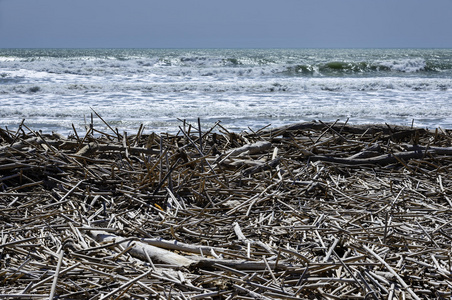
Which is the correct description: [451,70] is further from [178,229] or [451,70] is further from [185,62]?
[178,229]

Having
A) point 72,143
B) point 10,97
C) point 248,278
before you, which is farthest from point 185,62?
point 248,278

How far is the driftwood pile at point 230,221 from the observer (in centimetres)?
166

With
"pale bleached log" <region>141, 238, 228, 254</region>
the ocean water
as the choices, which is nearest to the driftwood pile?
"pale bleached log" <region>141, 238, 228, 254</region>

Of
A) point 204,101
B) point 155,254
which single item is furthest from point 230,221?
point 204,101

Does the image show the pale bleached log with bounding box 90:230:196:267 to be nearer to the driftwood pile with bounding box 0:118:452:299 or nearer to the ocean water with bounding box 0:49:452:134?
the driftwood pile with bounding box 0:118:452:299

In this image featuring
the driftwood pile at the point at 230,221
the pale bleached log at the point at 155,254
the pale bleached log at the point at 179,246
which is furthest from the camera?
the pale bleached log at the point at 179,246

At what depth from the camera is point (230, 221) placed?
2.33m

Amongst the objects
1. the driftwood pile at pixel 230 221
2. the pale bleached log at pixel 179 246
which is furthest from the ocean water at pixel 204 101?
the pale bleached log at pixel 179 246

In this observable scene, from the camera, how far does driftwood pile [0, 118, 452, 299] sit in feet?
5.45

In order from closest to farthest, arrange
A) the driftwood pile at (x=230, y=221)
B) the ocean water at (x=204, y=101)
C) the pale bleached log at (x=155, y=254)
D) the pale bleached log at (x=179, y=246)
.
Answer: the driftwood pile at (x=230, y=221) < the pale bleached log at (x=155, y=254) < the pale bleached log at (x=179, y=246) < the ocean water at (x=204, y=101)

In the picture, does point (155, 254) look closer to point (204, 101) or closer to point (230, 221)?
point (230, 221)

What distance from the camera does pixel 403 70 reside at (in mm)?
28641

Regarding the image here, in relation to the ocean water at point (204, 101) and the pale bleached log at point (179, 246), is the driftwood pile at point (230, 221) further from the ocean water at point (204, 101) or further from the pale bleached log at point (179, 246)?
the ocean water at point (204, 101)

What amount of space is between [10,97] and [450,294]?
15.6 metres
